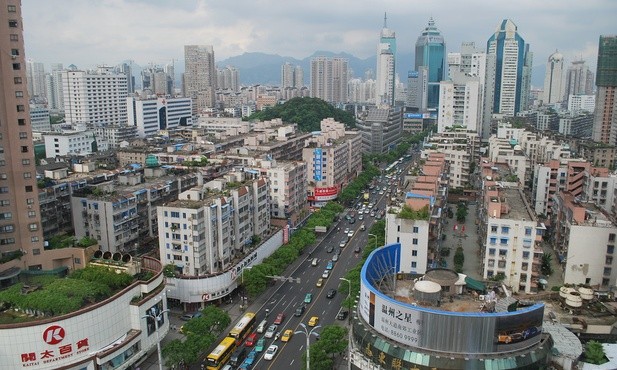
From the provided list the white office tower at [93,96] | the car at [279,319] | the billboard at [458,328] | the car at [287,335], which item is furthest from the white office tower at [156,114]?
the billboard at [458,328]

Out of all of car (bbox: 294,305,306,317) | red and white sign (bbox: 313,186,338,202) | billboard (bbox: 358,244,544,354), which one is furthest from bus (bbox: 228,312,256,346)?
red and white sign (bbox: 313,186,338,202)

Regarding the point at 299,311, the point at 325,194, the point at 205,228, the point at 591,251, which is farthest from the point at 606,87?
the point at 205,228

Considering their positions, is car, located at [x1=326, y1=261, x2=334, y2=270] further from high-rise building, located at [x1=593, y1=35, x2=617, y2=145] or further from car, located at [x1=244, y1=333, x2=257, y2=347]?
high-rise building, located at [x1=593, y1=35, x2=617, y2=145]

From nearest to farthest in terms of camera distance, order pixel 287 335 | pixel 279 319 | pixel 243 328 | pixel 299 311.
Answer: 1. pixel 287 335
2. pixel 243 328
3. pixel 279 319
4. pixel 299 311

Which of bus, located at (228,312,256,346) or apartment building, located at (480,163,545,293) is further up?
apartment building, located at (480,163,545,293)

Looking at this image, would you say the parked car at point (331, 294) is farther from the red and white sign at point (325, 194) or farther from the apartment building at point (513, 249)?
the red and white sign at point (325, 194)

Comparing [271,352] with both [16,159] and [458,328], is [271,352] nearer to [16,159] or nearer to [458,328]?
[458,328]
